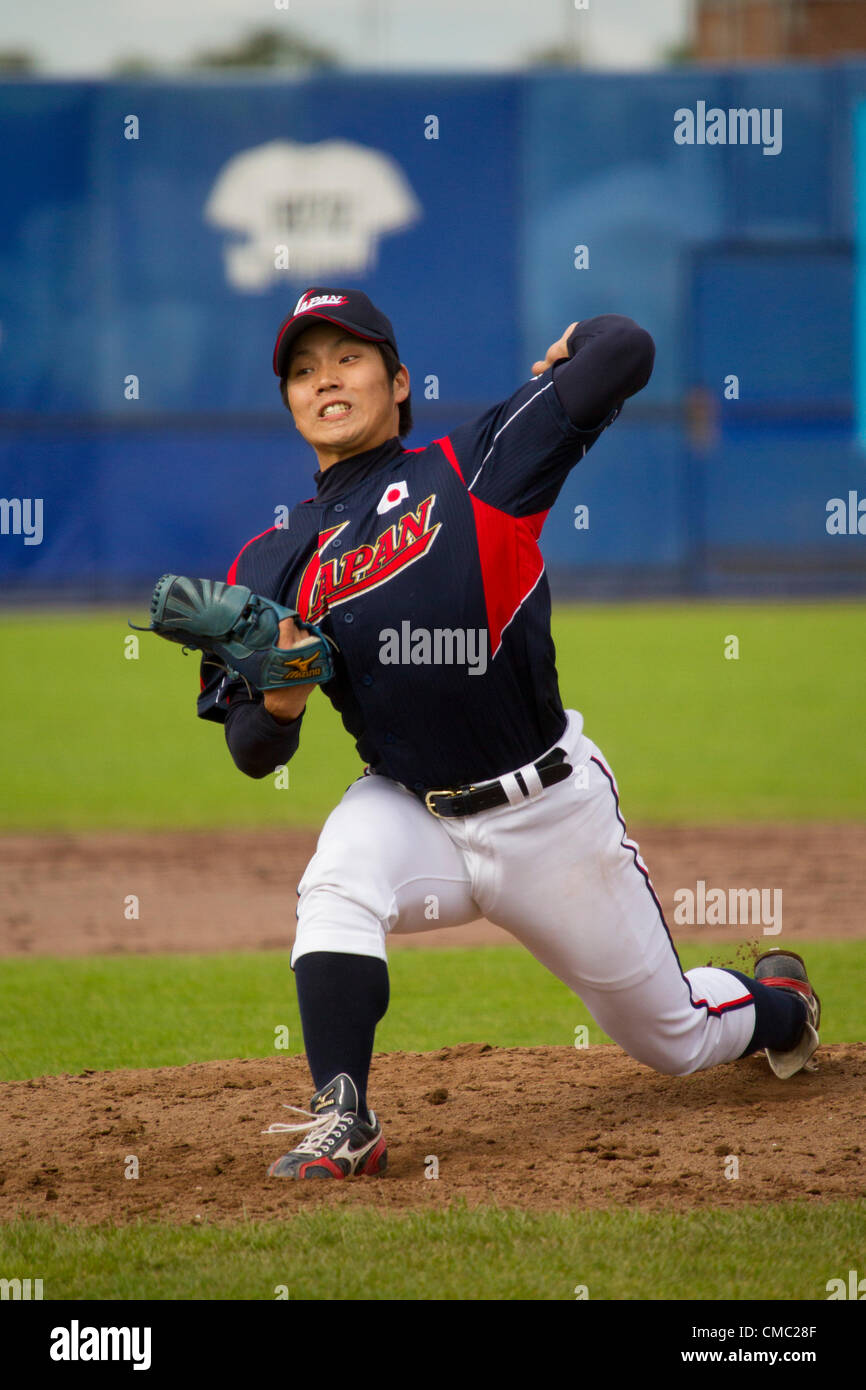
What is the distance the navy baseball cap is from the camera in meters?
3.29

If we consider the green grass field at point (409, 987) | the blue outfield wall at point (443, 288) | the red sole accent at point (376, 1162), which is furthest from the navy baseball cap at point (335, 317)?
the blue outfield wall at point (443, 288)

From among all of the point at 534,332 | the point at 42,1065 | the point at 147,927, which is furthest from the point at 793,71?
the point at 42,1065

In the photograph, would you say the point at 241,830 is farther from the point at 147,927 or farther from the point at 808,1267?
the point at 808,1267

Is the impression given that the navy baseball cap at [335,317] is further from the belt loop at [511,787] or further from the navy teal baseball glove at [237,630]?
the belt loop at [511,787]

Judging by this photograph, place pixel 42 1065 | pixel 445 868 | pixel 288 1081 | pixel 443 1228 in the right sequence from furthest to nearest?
pixel 42 1065, pixel 288 1081, pixel 445 868, pixel 443 1228

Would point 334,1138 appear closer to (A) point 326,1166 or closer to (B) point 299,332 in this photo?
(A) point 326,1166

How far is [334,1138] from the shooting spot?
3016mm

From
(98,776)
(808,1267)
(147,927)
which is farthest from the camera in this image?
(98,776)

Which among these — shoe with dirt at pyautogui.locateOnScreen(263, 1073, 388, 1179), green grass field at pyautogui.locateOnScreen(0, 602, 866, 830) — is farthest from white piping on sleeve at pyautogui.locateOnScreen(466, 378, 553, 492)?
green grass field at pyautogui.locateOnScreen(0, 602, 866, 830)

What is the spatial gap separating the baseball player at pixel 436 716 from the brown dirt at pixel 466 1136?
22 centimetres

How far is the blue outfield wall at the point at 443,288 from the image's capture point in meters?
18.9

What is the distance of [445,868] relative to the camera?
321 cm

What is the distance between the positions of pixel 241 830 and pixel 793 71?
14239 millimetres

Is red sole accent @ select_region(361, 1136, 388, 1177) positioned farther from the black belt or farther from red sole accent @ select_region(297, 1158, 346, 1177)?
the black belt
